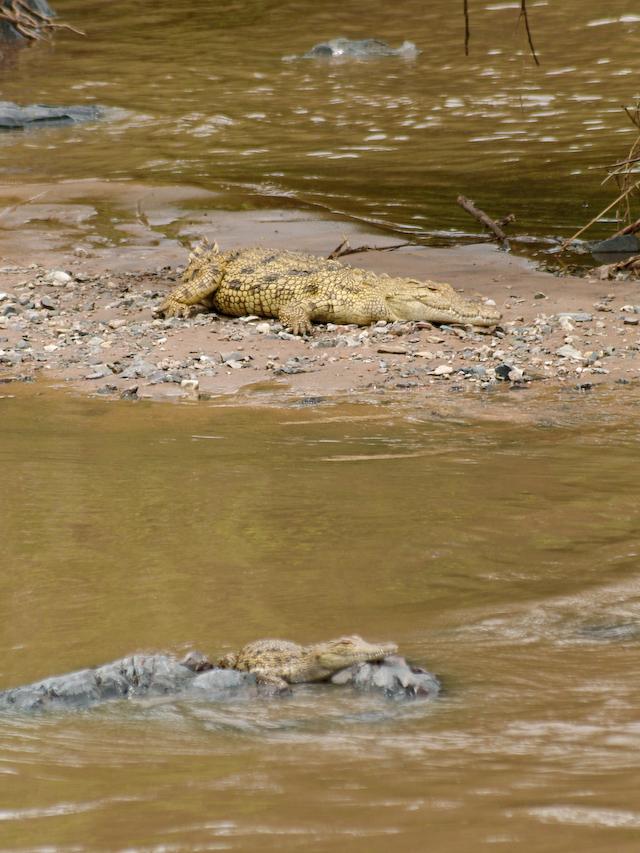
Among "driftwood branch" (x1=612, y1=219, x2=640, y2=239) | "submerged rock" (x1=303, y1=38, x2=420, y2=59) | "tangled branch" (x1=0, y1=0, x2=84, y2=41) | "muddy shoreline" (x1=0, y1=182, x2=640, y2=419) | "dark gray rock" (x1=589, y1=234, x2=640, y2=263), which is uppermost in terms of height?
"tangled branch" (x1=0, y1=0, x2=84, y2=41)

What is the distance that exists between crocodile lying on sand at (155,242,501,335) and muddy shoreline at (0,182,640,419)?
15 cm

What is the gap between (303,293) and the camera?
33.9 feet

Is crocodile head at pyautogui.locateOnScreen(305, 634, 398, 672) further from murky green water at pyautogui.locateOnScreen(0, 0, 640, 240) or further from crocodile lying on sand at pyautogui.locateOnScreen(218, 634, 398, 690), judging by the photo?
murky green water at pyautogui.locateOnScreen(0, 0, 640, 240)

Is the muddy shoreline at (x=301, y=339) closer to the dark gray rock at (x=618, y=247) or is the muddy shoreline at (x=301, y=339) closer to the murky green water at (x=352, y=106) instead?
the dark gray rock at (x=618, y=247)

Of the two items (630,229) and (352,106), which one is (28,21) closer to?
(352,106)

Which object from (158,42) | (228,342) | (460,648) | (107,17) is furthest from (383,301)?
(107,17)

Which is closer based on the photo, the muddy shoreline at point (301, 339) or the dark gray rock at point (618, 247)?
the muddy shoreline at point (301, 339)

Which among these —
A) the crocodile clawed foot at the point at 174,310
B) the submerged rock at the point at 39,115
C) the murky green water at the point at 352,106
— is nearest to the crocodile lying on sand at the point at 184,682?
the crocodile clawed foot at the point at 174,310

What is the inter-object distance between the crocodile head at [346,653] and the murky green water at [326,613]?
4.0 inches

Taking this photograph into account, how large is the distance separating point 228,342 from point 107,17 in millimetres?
26123

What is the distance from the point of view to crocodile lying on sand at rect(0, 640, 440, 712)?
3777mm

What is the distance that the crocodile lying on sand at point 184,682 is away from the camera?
12.4 feet

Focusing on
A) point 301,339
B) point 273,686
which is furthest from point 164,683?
point 301,339

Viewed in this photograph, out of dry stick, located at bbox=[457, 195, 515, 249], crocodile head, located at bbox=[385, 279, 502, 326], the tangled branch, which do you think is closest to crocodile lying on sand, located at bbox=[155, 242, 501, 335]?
crocodile head, located at bbox=[385, 279, 502, 326]
